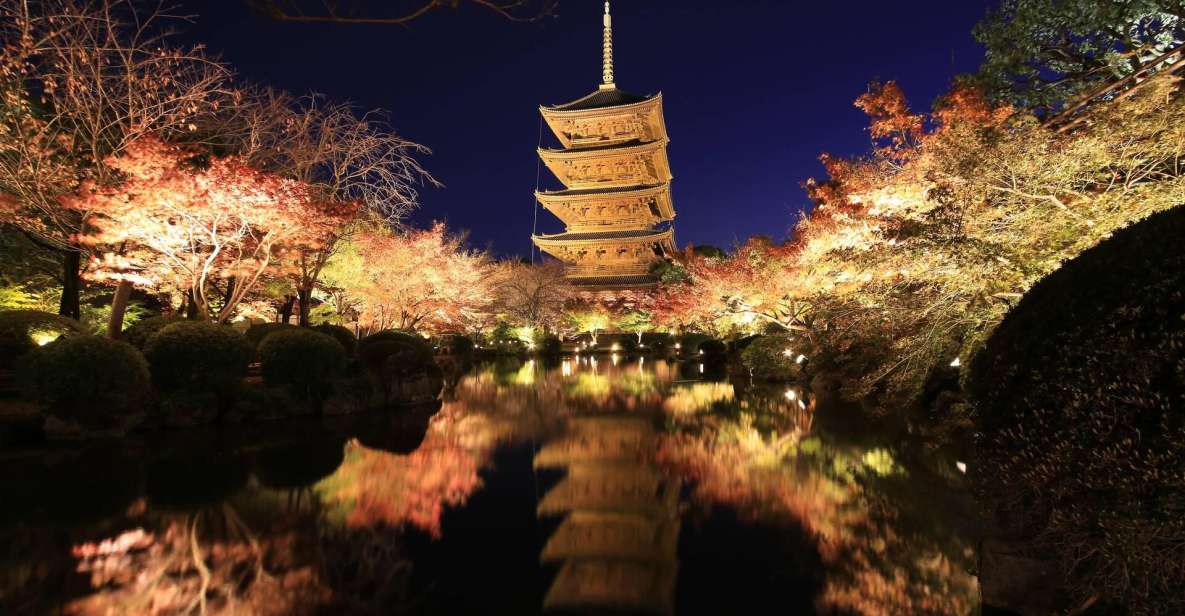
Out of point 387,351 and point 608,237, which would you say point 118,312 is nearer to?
point 387,351

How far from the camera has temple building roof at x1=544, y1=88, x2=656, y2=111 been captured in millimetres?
37369

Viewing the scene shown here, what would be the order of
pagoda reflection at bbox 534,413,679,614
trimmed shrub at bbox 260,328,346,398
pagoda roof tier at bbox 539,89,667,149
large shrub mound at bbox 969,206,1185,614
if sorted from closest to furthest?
large shrub mound at bbox 969,206,1185,614 < pagoda reflection at bbox 534,413,679,614 < trimmed shrub at bbox 260,328,346,398 < pagoda roof tier at bbox 539,89,667,149

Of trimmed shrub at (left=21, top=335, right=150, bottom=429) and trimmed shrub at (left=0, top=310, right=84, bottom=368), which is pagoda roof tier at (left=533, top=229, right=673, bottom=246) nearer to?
trimmed shrub at (left=0, top=310, right=84, bottom=368)

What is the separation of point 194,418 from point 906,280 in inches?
450

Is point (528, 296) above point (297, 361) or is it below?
above

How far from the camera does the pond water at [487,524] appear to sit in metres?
3.76

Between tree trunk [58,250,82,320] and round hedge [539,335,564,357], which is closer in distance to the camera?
tree trunk [58,250,82,320]

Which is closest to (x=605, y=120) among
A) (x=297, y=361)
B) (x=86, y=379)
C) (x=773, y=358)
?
(x=773, y=358)

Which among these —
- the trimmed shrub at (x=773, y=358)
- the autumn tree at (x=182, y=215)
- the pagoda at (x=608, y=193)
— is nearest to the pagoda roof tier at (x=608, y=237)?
the pagoda at (x=608, y=193)

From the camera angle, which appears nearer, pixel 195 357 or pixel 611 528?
pixel 611 528

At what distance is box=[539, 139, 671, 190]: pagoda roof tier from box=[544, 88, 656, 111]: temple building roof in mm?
2715

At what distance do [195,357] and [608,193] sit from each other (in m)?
30.3

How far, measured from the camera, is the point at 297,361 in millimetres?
10469

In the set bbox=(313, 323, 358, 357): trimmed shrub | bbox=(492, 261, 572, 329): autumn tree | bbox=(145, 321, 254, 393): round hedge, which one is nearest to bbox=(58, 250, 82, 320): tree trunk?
bbox=(313, 323, 358, 357): trimmed shrub
